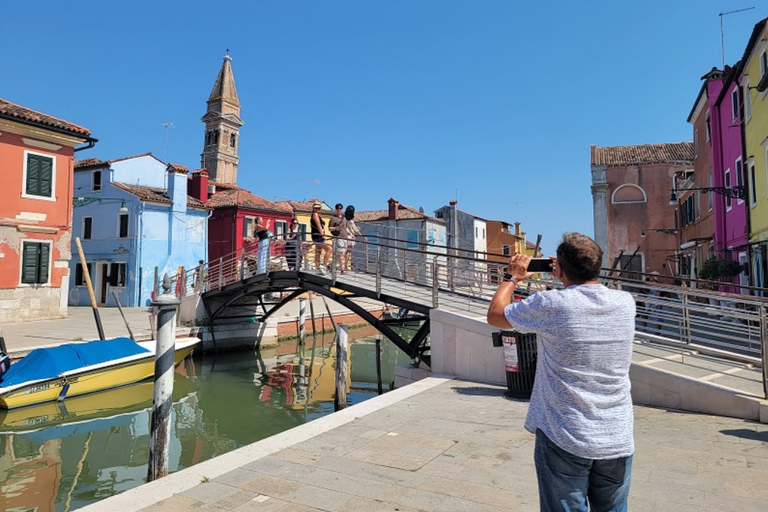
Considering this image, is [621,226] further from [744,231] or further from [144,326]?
[144,326]

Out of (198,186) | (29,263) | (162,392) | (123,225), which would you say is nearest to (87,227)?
(123,225)

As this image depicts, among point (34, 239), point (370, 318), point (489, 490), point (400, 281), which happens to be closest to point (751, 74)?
point (400, 281)

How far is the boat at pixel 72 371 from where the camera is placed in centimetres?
1016

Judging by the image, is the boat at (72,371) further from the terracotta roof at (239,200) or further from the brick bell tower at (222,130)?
the brick bell tower at (222,130)

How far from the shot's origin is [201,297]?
18844mm

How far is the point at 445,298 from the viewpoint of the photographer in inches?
413

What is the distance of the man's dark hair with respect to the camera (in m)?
2.06

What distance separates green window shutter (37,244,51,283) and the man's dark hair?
2050cm

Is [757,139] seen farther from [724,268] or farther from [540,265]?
[540,265]

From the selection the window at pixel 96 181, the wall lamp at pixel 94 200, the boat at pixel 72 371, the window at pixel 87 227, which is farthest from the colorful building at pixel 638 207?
the window at pixel 87 227

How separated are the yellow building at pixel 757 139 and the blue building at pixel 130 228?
2528 centimetres

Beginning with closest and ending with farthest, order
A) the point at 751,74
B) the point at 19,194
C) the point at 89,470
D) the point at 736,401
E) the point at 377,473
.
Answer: the point at 377,473, the point at 736,401, the point at 89,470, the point at 751,74, the point at 19,194

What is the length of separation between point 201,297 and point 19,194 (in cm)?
711

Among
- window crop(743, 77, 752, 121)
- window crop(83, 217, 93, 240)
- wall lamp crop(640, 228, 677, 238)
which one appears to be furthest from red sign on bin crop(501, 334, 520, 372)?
window crop(83, 217, 93, 240)
